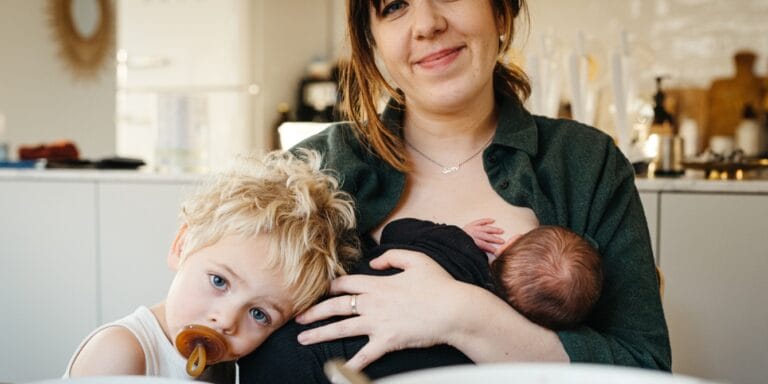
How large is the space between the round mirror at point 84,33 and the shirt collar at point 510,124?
143 inches

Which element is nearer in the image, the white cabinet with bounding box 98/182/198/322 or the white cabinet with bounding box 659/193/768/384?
the white cabinet with bounding box 659/193/768/384

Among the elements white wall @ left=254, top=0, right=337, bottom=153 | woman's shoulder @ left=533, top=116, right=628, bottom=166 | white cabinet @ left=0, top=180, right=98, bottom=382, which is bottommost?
white cabinet @ left=0, top=180, right=98, bottom=382

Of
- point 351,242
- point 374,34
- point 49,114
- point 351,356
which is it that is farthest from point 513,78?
point 49,114

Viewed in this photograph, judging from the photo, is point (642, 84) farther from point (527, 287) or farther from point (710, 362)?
point (527, 287)

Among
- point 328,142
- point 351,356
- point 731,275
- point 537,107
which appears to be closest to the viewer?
point 351,356

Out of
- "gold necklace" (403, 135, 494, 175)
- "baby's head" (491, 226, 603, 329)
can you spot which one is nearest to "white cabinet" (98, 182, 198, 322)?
"gold necklace" (403, 135, 494, 175)

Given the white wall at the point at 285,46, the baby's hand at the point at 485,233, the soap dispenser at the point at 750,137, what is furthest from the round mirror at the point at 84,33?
the baby's hand at the point at 485,233

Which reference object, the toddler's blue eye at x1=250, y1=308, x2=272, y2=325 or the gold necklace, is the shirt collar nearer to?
the gold necklace

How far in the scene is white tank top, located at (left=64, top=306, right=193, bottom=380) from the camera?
3.60 feet

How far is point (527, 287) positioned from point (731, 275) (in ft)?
3.39

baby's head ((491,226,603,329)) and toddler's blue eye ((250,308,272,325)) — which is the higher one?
baby's head ((491,226,603,329))

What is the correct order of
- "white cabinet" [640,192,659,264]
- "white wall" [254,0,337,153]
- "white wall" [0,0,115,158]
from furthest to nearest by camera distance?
"white wall" [254,0,337,153]
"white wall" [0,0,115,158]
"white cabinet" [640,192,659,264]

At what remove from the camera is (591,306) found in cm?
110

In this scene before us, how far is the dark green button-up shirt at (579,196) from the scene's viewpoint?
45.4 inches
